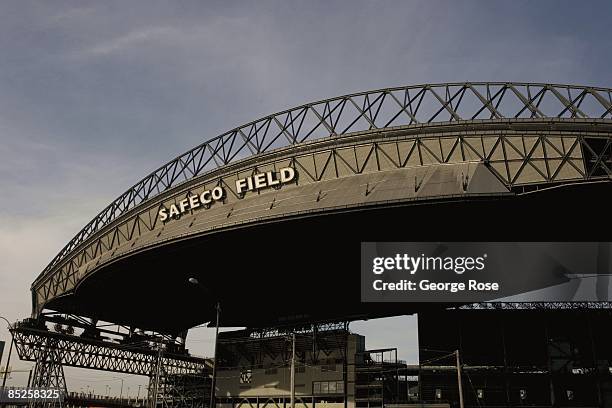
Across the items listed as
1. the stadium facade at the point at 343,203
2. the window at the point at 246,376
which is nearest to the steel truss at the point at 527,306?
the stadium facade at the point at 343,203

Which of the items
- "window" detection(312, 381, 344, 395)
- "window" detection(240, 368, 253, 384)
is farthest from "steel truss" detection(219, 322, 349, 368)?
"window" detection(312, 381, 344, 395)

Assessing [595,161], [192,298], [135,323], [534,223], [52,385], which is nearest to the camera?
[595,161]

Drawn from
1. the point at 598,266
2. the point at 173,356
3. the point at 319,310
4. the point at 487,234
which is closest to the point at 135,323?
the point at 173,356

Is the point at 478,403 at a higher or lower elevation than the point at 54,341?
lower

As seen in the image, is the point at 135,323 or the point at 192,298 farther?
the point at 135,323

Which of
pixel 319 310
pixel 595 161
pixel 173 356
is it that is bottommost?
pixel 173 356

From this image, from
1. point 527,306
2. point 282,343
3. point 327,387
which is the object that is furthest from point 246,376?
point 527,306

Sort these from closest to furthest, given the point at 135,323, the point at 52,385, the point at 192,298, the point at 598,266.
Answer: the point at 598,266, the point at 192,298, the point at 52,385, the point at 135,323

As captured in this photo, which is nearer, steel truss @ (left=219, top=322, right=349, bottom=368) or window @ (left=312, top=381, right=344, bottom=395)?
window @ (left=312, top=381, right=344, bottom=395)

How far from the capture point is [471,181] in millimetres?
38062

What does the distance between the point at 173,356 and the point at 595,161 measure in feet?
210

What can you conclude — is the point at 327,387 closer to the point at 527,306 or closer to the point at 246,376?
the point at 246,376

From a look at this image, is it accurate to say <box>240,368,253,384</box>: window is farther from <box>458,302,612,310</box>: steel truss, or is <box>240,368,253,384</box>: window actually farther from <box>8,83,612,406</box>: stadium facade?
<box>458,302,612,310</box>: steel truss

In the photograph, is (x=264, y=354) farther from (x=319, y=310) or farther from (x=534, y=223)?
(x=534, y=223)
